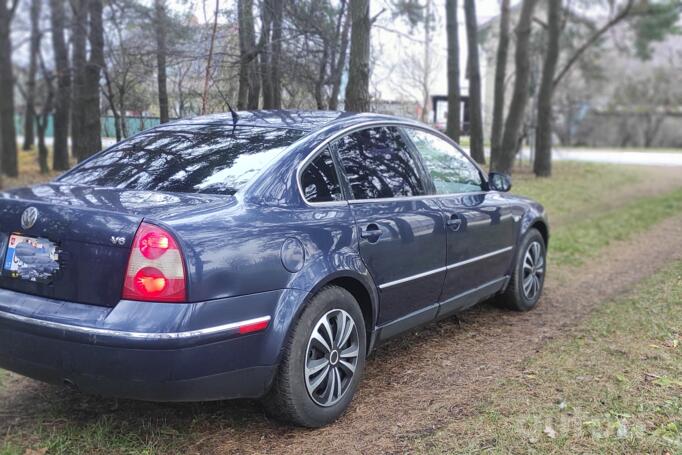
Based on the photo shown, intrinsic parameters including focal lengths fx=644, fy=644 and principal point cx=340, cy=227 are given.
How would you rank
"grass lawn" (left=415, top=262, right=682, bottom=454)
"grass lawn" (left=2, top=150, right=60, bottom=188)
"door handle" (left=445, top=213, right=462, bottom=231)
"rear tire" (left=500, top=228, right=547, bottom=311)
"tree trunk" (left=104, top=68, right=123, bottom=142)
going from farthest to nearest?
"grass lawn" (left=2, top=150, right=60, bottom=188) → "tree trunk" (left=104, top=68, right=123, bottom=142) → "rear tire" (left=500, top=228, right=547, bottom=311) → "door handle" (left=445, top=213, right=462, bottom=231) → "grass lawn" (left=415, top=262, right=682, bottom=454)

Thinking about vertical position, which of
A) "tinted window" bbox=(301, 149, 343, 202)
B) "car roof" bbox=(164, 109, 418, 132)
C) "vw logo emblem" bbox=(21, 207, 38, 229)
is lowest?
"vw logo emblem" bbox=(21, 207, 38, 229)

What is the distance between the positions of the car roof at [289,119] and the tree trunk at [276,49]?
358cm

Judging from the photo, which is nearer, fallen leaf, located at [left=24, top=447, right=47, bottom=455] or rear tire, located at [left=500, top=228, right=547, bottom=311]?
fallen leaf, located at [left=24, top=447, right=47, bottom=455]

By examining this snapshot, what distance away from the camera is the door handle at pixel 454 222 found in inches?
172

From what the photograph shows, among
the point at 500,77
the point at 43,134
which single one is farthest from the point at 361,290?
the point at 43,134

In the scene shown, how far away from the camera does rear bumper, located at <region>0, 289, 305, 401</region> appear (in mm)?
2779

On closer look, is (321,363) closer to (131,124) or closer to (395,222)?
(395,222)

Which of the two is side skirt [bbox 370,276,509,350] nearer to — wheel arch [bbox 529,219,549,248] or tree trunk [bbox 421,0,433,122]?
wheel arch [bbox 529,219,549,248]

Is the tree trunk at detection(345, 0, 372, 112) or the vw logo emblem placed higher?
the tree trunk at detection(345, 0, 372, 112)

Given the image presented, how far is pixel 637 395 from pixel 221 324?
7.86ft

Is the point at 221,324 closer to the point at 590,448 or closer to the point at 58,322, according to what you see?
the point at 58,322

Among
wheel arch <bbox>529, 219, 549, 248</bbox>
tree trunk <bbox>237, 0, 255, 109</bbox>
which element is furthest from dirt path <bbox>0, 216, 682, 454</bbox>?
tree trunk <bbox>237, 0, 255, 109</bbox>

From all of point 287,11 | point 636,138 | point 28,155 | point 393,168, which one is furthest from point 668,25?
point 636,138

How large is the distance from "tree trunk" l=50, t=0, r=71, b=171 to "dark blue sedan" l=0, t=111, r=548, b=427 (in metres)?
12.3
